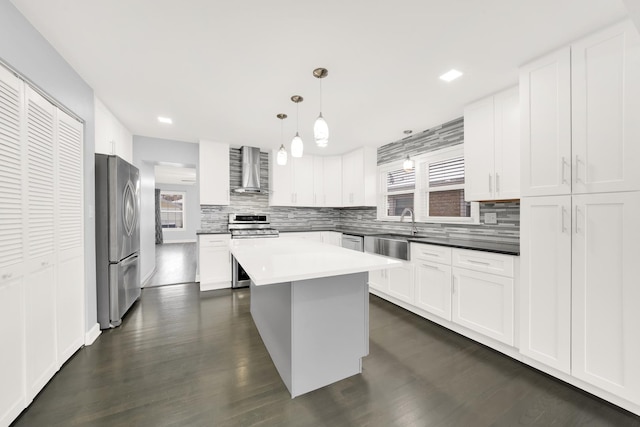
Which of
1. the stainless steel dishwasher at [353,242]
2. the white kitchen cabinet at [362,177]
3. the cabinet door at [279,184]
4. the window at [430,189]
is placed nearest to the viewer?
the window at [430,189]

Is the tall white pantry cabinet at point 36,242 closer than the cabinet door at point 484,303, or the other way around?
the tall white pantry cabinet at point 36,242

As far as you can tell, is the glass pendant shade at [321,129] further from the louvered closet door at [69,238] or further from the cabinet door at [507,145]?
the louvered closet door at [69,238]

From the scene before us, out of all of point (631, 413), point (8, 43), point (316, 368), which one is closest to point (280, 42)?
point (8, 43)

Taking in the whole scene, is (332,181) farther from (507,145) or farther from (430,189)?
(507,145)

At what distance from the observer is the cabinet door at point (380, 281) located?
3.43m

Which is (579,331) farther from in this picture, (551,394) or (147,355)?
(147,355)

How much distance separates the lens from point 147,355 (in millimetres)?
2146

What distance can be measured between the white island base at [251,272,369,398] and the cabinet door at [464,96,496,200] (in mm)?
1658

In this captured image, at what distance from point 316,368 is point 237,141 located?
3.67 meters

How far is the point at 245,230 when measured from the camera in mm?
4348

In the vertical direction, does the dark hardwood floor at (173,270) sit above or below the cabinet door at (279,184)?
below

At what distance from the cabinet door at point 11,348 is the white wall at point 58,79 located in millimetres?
889

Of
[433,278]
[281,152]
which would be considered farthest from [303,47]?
[433,278]

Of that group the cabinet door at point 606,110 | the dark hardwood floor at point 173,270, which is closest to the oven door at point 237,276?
the dark hardwood floor at point 173,270
